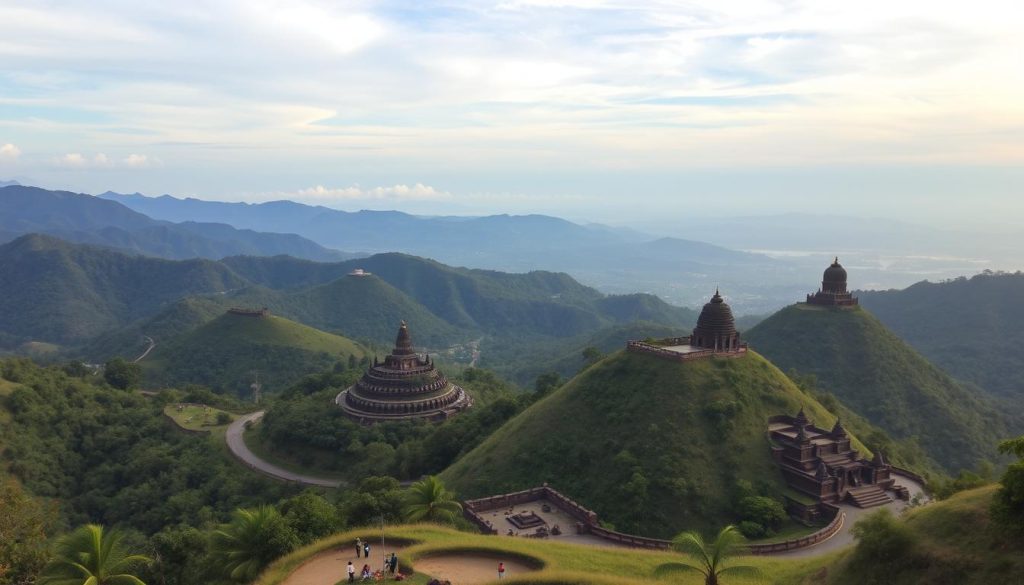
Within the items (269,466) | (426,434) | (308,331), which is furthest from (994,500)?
(308,331)

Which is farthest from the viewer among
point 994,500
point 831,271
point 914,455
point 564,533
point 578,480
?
point 831,271

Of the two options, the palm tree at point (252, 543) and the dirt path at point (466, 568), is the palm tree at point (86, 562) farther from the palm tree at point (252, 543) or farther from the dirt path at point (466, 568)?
the dirt path at point (466, 568)

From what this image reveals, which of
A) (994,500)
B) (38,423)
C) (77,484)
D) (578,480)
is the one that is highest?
(994,500)

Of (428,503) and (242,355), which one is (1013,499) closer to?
(428,503)

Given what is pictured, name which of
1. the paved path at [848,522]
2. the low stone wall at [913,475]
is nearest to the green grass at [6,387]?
the paved path at [848,522]

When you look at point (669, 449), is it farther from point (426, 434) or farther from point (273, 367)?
point (273, 367)
